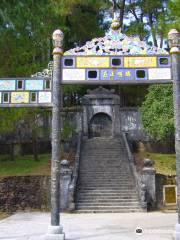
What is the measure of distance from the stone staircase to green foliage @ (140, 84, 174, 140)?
2.26 metres

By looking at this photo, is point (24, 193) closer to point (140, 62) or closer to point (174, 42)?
point (140, 62)

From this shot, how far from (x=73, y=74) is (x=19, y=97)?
1402 millimetres

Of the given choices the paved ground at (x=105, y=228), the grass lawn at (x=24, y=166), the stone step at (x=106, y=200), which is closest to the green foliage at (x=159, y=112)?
the stone step at (x=106, y=200)

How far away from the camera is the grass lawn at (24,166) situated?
1682 cm

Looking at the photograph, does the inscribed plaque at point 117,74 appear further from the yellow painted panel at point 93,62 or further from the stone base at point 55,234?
the stone base at point 55,234

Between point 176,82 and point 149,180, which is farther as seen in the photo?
point 149,180

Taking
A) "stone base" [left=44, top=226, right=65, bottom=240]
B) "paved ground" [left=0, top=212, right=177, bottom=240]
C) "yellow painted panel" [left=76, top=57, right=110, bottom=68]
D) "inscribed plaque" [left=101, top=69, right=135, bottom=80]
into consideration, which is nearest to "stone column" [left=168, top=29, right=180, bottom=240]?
"inscribed plaque" [left=101, top=69, right=135, bottom=80]

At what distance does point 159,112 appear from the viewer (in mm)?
17594

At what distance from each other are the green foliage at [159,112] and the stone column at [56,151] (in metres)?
9.06

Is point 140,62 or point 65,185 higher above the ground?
point 140,62

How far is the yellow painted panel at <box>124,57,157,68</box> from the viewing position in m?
8.75

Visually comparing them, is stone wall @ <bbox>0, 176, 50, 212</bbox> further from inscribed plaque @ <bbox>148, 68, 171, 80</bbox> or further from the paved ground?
inscribed plaque @ <bbox>148, 68, 171, 80</bbox>

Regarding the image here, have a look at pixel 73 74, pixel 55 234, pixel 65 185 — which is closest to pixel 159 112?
pixel 65 185

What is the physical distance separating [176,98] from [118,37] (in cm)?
204
